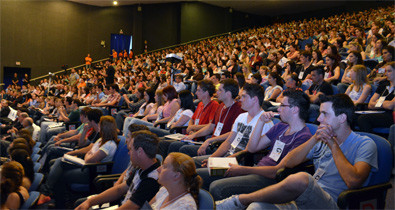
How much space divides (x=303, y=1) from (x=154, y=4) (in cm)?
855

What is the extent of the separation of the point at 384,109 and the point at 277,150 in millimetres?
1858

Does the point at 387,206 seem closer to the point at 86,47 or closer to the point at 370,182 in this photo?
the point at 370,182

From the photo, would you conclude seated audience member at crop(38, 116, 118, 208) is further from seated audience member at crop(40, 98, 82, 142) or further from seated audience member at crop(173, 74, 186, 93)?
seated audience member at crop(173, 74, 186, 93)

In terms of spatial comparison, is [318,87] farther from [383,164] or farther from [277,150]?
[383,164]

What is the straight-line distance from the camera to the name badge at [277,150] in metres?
2.22

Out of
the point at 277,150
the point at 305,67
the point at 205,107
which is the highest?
the point at 305,67

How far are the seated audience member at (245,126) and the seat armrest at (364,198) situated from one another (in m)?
1.11

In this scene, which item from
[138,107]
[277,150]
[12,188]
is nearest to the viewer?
[277,150]

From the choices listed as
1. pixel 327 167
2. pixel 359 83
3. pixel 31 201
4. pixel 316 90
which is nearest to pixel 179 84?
pixel 316 90

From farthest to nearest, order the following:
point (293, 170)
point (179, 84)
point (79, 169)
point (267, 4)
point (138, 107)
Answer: point (267, 4) → point (179, 84) → point (138, 107) → point (79, 169) → point (293, 170)

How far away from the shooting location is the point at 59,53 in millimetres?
17312

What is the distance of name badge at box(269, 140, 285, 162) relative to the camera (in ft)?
7.28

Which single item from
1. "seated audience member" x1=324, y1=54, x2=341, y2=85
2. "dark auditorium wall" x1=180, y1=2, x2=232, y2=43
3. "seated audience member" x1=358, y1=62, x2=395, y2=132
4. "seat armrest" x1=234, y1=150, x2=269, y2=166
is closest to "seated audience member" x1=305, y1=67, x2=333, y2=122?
"seated audience member" x1=358, y1=62, x2=395, y2=132

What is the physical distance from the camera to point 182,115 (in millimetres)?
4293
